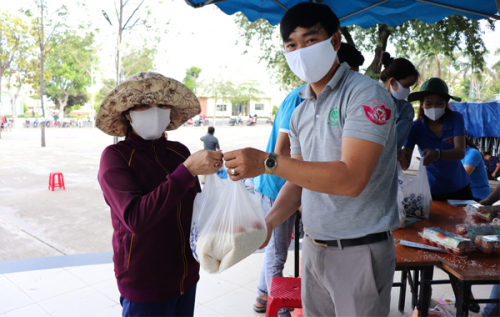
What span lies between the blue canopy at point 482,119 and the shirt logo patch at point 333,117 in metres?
10.5

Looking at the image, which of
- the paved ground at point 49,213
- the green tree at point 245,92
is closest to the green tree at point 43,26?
the paved ground at point 49,213

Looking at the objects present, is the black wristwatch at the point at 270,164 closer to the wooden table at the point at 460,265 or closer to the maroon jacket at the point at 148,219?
the maroon jacket at the point at 148,219

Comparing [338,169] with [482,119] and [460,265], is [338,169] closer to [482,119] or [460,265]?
[460,265]

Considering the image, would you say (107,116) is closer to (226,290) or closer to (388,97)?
(388,97)

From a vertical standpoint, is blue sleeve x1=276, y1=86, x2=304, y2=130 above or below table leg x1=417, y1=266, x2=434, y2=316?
above

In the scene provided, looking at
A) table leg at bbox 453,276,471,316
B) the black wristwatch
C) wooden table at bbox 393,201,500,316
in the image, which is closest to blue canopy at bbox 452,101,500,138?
wooden table at bbox 393,201,500,316

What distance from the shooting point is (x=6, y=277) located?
3.69 meters

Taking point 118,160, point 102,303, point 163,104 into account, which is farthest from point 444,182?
point 102,303

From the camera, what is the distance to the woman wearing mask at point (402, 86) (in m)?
2.87

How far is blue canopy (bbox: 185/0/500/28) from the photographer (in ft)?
11.2

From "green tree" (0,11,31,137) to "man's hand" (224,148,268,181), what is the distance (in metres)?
20.5

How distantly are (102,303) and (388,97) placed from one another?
298 centimetres

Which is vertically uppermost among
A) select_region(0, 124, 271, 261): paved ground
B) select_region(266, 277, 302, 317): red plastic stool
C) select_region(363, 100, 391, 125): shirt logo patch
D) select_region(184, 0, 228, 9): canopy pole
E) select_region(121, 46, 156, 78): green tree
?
select_region(121, 46, 156, 78): green tree

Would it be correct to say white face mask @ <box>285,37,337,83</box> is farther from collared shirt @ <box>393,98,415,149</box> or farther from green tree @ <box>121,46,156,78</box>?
green tree @ <box>121,46,156,78</box>
